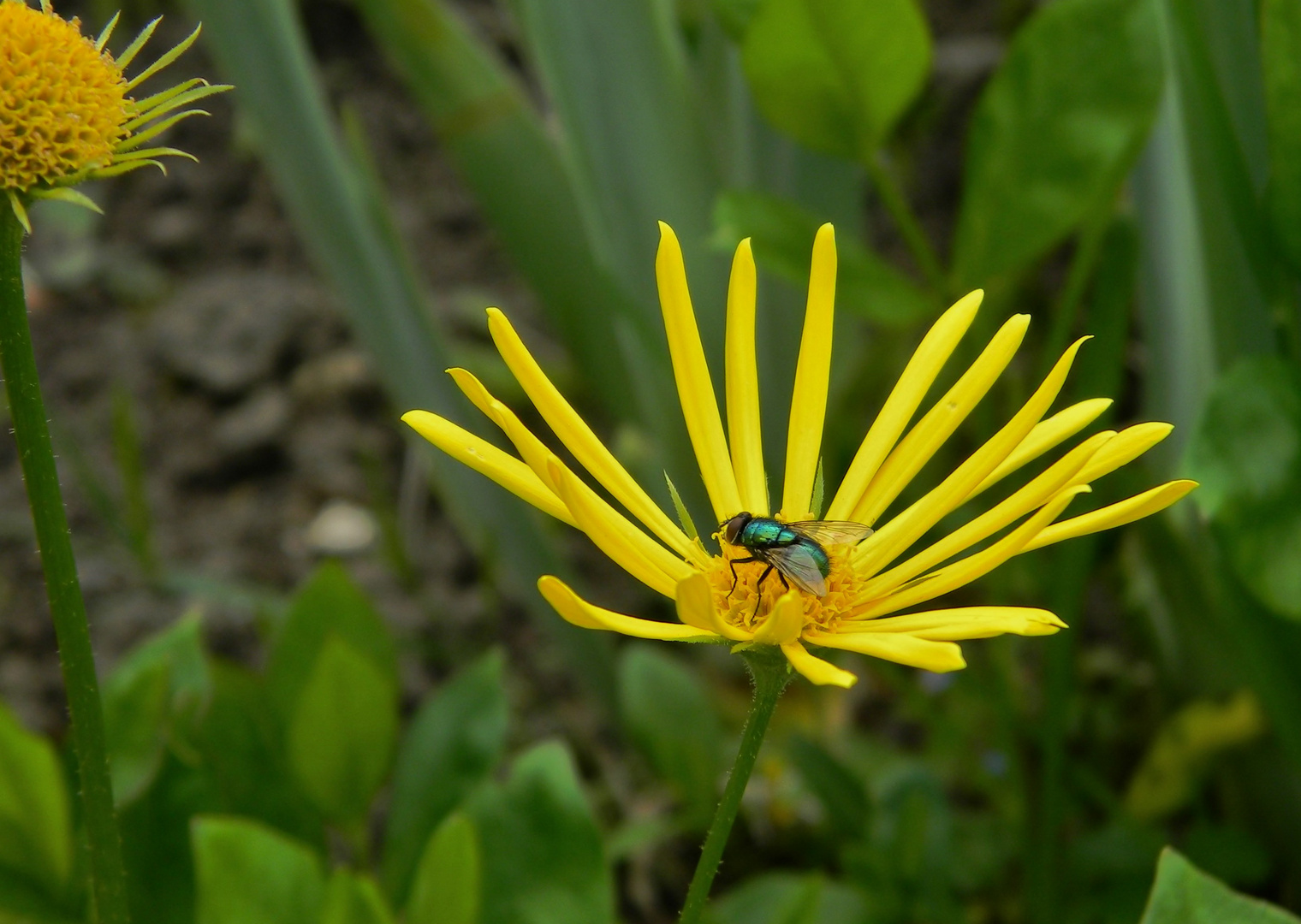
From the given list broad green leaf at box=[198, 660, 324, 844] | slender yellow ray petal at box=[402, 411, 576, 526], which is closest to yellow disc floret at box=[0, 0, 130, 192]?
slender yellow ray petal at box=[402, 411, 576, 526]

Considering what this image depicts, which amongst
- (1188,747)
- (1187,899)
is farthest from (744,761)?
(1188,747)

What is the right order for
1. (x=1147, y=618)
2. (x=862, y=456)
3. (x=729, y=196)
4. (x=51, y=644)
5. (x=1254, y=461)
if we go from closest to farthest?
(x=862, y=456) < (x=1254, y=461) < (x=729, y=196) < (x=1147, y=618) < (x=51, y=644)

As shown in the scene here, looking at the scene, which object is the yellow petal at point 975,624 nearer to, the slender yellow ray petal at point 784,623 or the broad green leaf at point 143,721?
the slender yellow ray petal at point 784,623

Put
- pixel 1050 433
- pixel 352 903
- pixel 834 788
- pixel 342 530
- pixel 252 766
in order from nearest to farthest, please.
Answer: pixel 1050 433
pixel 352 903
pixel 252 766
pixel 834 788
pixel 342 530

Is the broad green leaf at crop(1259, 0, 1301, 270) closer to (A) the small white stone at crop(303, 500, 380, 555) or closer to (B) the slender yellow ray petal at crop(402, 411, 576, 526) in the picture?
(B) the slender yellow ray petal at crop(402, 411, 576, 526)

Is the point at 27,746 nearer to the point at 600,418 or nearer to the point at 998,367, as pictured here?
the point at 998,367

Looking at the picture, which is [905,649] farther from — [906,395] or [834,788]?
[834,788]

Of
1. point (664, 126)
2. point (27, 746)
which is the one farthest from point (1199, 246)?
point (27, 746)
